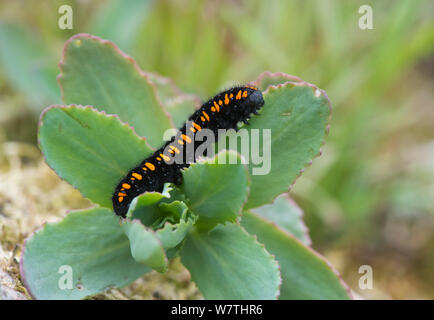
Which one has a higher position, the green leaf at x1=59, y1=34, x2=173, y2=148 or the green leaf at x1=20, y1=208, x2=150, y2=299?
the green leaf at x1=59, y1=34, x2=173, y2=148

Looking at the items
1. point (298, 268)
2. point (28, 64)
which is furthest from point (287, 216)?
point (28, 64)

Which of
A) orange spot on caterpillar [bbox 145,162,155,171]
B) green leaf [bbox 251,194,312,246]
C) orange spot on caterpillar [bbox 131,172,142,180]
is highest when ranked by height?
orange spot on caterpillar [bbox 145,162,155,171]

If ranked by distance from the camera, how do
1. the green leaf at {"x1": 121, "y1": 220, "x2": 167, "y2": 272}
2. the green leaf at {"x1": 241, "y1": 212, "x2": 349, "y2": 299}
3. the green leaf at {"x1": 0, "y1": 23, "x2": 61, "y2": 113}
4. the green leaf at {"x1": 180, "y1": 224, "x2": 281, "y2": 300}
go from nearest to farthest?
the green leaf at {"x1": 121, "y1": 220, "x2": 167, "y2": 272}, the green leaf at {"x1": 180, "y1": 224, "x2": 281, "y2": 300}, the green leaf at {"x1": 241, "y1": 212, "x2": 349, "y2": 299}, the green leaf at {"x1": 0, "y1": 23, "x2": 61, "y2": 113}

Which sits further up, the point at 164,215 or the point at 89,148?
the point at 89,148

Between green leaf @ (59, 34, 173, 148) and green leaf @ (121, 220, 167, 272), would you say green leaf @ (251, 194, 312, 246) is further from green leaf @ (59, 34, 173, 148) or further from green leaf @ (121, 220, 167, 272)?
green leaf @ (121, 220, 167, 272)

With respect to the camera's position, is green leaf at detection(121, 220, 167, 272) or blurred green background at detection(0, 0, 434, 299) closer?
green leaf at detection(121, 220, 167, 272)

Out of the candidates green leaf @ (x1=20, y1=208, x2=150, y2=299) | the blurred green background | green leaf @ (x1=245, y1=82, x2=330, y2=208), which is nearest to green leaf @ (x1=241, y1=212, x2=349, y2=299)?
green leaf @ (x1=245, y1=82, x2=330, y2=208)

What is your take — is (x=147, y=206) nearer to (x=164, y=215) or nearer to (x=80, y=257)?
(x=164, y=215)
